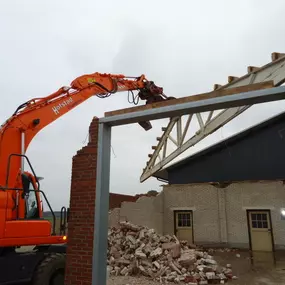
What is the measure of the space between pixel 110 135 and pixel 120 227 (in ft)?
29.8

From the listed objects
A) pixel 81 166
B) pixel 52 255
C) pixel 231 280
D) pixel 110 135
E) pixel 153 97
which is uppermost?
pixel 153 97

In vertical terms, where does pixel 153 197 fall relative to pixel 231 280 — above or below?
above

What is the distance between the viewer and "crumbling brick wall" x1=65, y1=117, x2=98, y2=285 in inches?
195

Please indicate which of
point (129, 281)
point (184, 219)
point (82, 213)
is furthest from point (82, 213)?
point (184, 219)

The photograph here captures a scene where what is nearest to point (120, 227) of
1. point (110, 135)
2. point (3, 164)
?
point (3, 164)

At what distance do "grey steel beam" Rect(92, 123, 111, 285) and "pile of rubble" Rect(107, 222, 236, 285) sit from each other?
5040mm

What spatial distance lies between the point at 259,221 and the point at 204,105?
12.9 meters

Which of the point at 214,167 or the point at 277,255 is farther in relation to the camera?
the point at 214,167

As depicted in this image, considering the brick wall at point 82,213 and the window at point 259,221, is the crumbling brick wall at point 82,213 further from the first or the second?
the window at point 259,221

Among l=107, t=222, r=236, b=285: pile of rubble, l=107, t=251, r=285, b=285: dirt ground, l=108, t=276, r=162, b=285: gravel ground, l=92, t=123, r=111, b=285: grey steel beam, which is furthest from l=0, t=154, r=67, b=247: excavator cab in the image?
l=107, t=222, r=236, b=285: pile of rubble

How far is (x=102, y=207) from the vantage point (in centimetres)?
502

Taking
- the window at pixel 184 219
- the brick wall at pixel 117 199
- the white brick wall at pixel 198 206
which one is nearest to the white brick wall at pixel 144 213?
the white brick wall at pixel 198 206

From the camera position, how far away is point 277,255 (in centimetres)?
1382

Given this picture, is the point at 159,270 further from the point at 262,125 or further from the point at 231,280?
the point at 262,125
